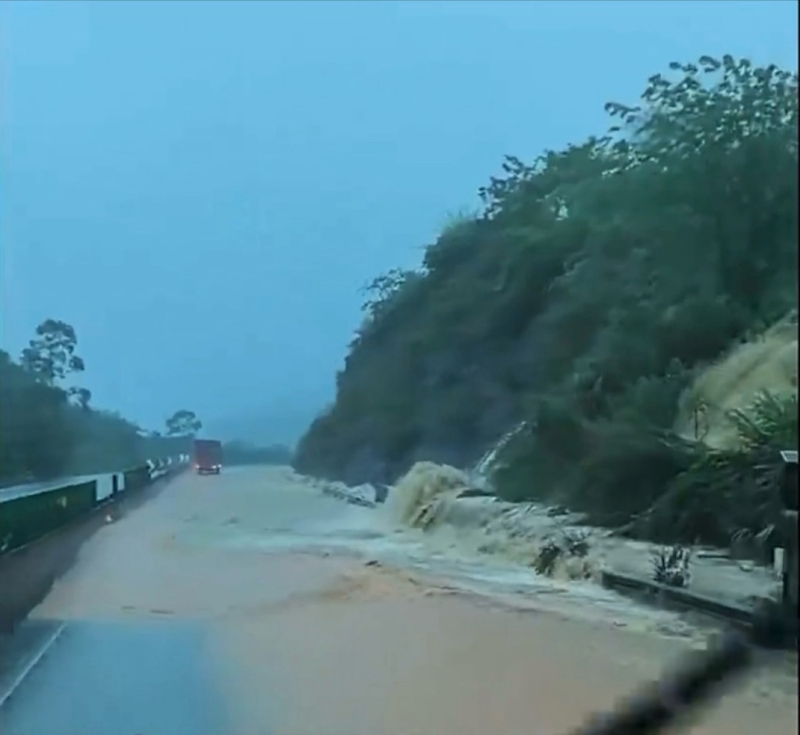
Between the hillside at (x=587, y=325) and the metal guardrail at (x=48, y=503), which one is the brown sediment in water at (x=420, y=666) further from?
the metal guardrail at (x=48, y=503)

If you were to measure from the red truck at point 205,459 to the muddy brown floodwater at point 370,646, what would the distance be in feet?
30.9

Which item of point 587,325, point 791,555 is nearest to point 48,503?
point 587,325

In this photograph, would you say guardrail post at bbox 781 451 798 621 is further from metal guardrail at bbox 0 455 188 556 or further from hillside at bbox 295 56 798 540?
metal guardrail at bbox 0 455 188 556

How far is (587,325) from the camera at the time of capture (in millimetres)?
14117

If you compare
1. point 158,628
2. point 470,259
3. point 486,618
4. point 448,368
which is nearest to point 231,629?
point 158,628

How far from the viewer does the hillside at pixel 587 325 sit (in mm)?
10555

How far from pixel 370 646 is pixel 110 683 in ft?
8.18

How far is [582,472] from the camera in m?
12.9

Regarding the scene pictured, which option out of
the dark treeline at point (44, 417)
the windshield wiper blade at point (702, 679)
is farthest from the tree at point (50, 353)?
the windshield wiper blade at point (702, 679)

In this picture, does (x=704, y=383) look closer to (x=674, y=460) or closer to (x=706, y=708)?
(x=674, y=460)

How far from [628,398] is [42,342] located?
5.79 m

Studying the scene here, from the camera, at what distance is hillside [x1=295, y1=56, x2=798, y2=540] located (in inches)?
416

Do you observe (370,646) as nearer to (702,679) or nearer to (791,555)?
(702,679)

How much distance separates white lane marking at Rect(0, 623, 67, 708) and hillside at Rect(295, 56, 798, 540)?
3.40m
